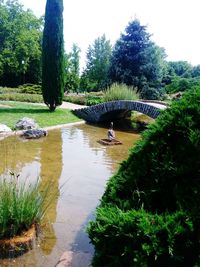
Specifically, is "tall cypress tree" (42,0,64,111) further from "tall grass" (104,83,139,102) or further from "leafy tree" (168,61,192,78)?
"leafy tree" (168,61,192,78)

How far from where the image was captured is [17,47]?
130 ft

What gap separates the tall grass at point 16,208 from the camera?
407 centimetres

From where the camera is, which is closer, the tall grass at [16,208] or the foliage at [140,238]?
the foliage at [140,238]

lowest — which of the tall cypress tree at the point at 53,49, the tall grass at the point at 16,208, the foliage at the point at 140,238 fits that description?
the tall grass at the point at 16,208

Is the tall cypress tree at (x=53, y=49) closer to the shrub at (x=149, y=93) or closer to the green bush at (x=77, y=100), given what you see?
the green bush at (x=77, y=100)

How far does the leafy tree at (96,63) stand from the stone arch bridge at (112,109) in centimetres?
2032

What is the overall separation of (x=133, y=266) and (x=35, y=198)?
2.40 meters

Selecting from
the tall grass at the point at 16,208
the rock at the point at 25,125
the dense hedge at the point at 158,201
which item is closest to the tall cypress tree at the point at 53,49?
the rock at the point at 25,125

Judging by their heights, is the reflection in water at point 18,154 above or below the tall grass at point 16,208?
below

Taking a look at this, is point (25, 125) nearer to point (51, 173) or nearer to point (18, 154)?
point (18, 154)

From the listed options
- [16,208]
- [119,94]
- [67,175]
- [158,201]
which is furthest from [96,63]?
[158,201]

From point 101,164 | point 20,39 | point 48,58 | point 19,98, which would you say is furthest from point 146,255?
point 20,39

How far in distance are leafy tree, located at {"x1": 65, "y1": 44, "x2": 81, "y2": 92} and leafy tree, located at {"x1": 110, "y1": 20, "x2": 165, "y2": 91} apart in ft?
32.0

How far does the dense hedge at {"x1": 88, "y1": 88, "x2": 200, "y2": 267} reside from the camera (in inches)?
86.4
